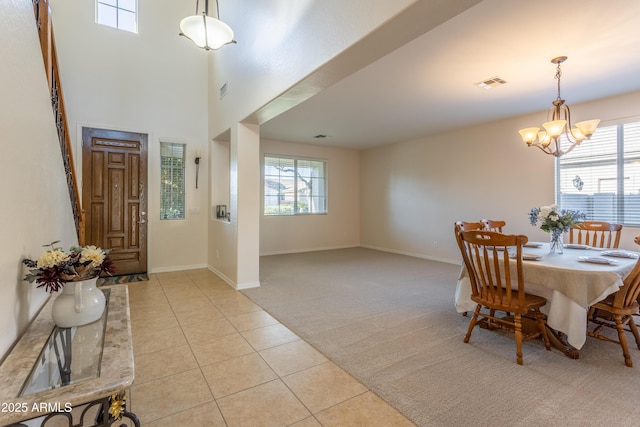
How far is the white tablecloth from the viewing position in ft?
7.10

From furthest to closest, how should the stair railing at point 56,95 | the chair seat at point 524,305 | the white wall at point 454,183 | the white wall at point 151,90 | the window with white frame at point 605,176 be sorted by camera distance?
1. the white wall at point 454,183
2. the white wall at point 151,90
3. the window with white frame at point 605,176
4. the chair seat at point 524,305
5. the stair railing at point 56,95

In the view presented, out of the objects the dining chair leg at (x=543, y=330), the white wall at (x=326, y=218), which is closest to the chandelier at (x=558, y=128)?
the dining chair leg at (x=543, y=330)

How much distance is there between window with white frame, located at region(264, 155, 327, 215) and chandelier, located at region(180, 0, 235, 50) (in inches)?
144

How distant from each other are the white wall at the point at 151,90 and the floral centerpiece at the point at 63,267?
382 cm

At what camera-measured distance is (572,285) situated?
7.36ft

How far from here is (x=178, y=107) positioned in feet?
17.1

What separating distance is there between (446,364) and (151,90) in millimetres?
5604

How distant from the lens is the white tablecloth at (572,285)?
7.10ft

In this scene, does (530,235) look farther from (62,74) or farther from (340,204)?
(62,74)

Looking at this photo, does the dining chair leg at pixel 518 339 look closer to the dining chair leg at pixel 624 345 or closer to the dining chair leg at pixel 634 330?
the dining chair leg at pixel 624 345

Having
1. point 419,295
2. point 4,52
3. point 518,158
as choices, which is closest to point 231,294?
point 419,295

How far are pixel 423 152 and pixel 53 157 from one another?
615 cm

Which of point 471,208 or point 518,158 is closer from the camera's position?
point 518,158

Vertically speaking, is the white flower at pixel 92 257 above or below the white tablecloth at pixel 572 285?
above
